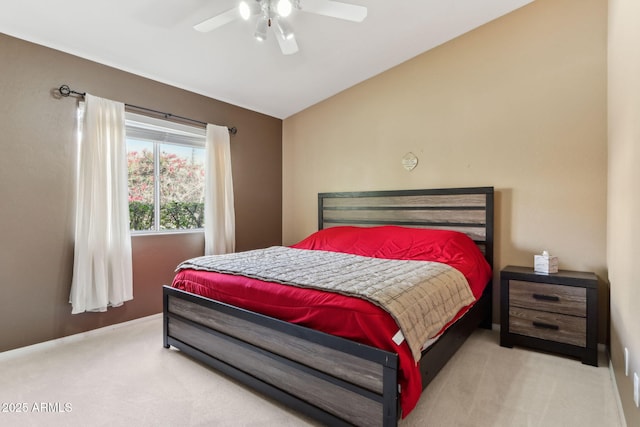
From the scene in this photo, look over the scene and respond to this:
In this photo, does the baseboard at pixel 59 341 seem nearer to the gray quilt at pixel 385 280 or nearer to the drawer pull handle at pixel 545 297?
the gray quilt at pixel 385 280

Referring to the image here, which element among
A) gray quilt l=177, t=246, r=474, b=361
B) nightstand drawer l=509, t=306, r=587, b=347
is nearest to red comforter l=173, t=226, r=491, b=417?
gray quilt l=177, t=246, r=474, b=361

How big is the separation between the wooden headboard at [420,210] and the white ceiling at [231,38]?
1.56m

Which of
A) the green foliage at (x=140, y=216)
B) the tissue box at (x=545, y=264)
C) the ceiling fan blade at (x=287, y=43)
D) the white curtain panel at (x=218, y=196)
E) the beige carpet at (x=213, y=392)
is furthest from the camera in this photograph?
the white curtain panel at (x=218, y=196)

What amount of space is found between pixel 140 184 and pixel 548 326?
4137 mm

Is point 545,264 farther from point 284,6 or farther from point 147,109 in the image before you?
point 147,109

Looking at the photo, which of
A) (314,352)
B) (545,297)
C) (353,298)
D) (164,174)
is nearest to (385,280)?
(353,298)

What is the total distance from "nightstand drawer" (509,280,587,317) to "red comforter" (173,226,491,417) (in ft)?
0.90

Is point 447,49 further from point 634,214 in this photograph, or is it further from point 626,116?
point 634,214

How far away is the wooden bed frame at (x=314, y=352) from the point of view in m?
1.61

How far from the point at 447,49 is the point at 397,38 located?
0.65 meters

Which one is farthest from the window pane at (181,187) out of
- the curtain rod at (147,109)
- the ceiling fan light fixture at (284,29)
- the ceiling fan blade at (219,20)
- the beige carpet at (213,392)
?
the ceiling fan light fixture at (284,29)

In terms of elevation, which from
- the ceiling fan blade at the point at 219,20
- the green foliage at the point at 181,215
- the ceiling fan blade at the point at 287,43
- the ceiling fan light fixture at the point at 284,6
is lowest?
the green foliage at the point at 181,215

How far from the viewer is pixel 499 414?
75.2 inches

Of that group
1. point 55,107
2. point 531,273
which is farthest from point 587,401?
point 55,107
